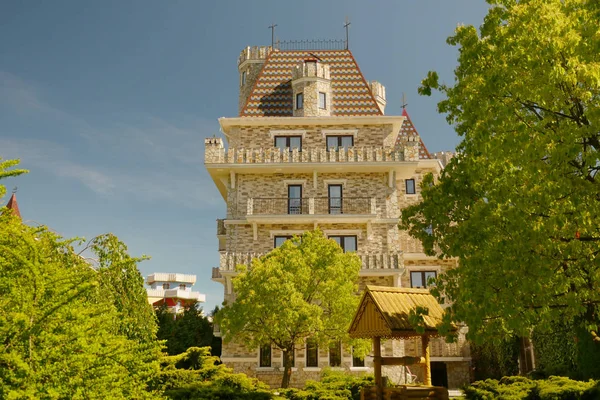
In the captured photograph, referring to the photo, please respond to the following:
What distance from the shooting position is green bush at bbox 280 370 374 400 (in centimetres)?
1875

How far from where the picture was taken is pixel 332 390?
19.6m

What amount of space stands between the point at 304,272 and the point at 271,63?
15912 mm

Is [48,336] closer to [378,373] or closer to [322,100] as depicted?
[378,373]

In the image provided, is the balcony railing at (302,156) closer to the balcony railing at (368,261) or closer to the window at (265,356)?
the balcony railing at (368,261)

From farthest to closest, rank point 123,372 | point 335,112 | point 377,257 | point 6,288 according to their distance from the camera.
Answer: point 335,112 < point 377,257 < point 123,372 < point 6,288

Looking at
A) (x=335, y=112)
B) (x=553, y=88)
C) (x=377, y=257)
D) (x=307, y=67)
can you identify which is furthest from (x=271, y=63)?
(x=553, y=88)

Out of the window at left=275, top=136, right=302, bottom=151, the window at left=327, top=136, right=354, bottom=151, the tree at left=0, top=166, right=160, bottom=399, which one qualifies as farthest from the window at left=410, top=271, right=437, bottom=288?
the tree at left=0, top=166, right=160, bottom=399

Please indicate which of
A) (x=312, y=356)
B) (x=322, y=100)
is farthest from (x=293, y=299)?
(x=322, y=100)

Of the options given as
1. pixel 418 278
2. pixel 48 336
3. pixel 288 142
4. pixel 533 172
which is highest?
pixel 288 142

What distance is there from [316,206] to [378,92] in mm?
10886

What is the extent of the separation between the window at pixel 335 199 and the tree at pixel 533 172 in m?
17.3

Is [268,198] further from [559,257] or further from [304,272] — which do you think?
[559,257]

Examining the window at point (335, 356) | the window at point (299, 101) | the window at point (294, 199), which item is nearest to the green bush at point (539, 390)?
the window at point (335, 356)

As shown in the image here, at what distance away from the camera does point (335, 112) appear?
3139cm
